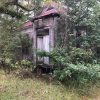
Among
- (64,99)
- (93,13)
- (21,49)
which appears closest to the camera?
(64,99)

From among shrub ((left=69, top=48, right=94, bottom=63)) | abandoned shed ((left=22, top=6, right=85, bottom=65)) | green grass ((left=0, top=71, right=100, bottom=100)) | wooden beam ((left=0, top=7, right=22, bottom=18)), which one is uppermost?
wooden beam ((left=0, top=7, right=22, bottom=18))

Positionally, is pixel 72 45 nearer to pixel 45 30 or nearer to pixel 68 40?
pixel 68 40

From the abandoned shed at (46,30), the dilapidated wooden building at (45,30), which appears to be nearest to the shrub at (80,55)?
the abandoned shed at (46,30)

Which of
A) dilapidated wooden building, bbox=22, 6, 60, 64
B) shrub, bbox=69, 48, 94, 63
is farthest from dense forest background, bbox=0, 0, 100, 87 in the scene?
dilapidated wooden building, bbox=22, 6, 60, 64

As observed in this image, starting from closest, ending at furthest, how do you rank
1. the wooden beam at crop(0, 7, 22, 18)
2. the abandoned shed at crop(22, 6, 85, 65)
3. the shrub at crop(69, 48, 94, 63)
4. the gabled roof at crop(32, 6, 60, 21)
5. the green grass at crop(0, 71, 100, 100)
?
the green grass at crop(0, 71, 100, 100) → the shrub at crop(69, 48, 94, 63) → the gabled roof at crop(32, 6, 60, 21) → the abandoned shed at crop(22, 6, 85, 65) → the wooden beam at crop(0, 7, 22, 18)

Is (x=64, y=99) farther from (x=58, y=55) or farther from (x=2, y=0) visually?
(x=2, y=0)

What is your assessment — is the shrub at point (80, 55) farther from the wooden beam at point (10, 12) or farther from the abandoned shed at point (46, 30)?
the wooden beam at point (10, 12)

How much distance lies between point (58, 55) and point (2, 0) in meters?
4.24

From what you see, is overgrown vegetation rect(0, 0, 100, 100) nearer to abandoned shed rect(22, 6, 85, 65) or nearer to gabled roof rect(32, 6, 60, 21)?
abandoned shed rect(22, 6, 85, 65)

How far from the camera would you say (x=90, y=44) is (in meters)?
11.6

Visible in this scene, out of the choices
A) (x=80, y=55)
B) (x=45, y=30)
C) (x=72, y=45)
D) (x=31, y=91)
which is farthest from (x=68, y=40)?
(x=31, y=91)

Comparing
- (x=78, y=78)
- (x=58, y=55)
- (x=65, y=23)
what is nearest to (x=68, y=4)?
(x=65, y=23)

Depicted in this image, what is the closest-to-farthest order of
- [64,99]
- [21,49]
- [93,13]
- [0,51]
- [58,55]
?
[64,99], [58,55], [93,13], [0,51], [21,49]

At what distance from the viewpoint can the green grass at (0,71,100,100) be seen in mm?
8027
